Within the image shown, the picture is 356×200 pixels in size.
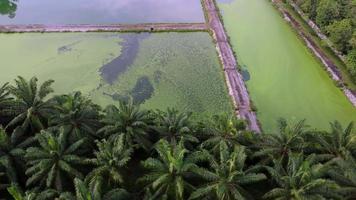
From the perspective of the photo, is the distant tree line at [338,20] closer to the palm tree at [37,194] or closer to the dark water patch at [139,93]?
the dark water patch at [139,93]

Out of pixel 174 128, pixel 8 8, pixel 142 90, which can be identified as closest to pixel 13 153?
pixel 174 128

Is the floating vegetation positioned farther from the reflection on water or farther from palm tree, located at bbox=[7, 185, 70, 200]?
the reflection on water

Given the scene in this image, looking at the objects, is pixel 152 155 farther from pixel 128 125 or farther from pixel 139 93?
pixel 139 93

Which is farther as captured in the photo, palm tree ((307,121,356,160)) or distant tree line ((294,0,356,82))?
distant tree line ((294,0,356,82))

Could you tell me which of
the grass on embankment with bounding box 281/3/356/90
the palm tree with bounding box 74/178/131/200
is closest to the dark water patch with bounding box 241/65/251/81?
the grass on embankment with bounding box 281/3/356/90

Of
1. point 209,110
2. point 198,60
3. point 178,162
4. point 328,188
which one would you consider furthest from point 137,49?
point 328,188
